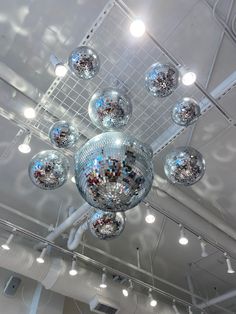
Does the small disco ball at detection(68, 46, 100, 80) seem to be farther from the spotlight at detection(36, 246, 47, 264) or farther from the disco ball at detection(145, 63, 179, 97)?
the spotlight at detection(36, 246, 47, 264)

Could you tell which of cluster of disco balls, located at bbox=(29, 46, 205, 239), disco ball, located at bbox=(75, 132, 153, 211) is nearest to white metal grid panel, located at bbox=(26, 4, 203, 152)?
cluster of disco balls, located at bbox=(29, 46, 205, 239)

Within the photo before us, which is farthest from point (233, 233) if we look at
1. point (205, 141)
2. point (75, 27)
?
point (75, 27)

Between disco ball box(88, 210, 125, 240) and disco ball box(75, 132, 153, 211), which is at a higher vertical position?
disco ball box(88, 210, 125, 240)

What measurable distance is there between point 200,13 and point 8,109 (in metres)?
1.34

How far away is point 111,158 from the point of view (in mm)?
987

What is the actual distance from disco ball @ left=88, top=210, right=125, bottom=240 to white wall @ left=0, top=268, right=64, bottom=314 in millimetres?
2243

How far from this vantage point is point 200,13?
1859 millimetres

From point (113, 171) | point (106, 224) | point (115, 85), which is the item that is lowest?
point (113, 171)

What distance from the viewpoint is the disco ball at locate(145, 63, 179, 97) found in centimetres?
139

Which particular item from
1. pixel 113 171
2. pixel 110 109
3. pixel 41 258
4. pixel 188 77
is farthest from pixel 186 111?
pixel 41 258

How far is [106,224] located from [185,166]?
0.51 metres

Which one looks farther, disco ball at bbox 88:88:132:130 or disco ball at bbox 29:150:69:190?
→ disco ball at bbox 29:150:69:190

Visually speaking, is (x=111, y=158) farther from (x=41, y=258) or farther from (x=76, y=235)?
(x=41, y=258)

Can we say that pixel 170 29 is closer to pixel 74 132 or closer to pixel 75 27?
pixel 75 27
